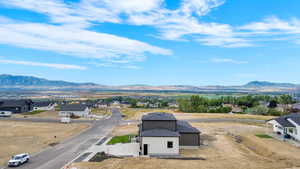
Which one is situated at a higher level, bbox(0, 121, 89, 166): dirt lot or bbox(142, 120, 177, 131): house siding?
bbox(142, 120, 177, 131): house siding

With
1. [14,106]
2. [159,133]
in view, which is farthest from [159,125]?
[14,106]

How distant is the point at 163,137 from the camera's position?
3145 centimetres

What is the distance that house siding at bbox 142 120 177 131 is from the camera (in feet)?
113

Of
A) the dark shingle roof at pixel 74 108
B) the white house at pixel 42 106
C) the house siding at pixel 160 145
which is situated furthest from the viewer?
the white house at pixel 42 106

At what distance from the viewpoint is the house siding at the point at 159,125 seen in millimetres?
34531

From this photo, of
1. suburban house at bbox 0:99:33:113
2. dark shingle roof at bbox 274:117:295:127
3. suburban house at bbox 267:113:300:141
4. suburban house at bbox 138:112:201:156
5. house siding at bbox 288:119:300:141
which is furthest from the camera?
suburban house at bbox 0:99:33:113

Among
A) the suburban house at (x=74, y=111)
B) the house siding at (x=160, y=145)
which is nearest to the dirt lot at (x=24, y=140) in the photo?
the house siding at (x=160, y=145)

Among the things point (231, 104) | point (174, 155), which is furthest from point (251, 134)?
point (231, 104)

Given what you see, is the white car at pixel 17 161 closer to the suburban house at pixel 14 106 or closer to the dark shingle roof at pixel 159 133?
the dark shingle roof at pixel 159 133

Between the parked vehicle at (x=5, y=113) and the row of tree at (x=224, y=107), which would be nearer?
the parked vehicle at (x=5, y=113)

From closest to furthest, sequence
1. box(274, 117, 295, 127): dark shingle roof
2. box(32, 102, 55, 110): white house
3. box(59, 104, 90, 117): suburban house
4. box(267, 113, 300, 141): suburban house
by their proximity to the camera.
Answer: box(267, 113, 300, 141): suburban house < box(274, 117, 295, 127): dark shingle roof < box(59, 104, 90, 117): suburban house < box(32, 102, 55, 110): white house

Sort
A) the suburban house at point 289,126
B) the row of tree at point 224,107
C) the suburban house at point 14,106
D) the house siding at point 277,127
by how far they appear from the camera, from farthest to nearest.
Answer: the row of tree at point 224,107, the suburban house at point 14,106, the house siding at point 277,127, the suburban house at point 289,126

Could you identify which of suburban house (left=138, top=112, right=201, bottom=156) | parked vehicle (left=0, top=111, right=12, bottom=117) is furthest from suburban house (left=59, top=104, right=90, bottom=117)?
suburban house (left=138, top=112, right=201, bottom=156)

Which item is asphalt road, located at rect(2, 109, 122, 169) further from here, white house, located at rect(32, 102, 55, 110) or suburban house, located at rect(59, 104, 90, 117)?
white house, located at rect(32, 102, 55, 110)
